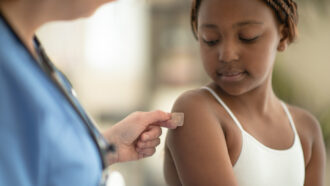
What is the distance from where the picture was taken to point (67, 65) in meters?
3.36

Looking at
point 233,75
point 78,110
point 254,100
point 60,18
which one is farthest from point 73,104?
point 254,100

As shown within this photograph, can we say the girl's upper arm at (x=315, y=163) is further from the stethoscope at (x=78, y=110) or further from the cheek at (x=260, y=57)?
the stethoscope at (x=78, y=110)

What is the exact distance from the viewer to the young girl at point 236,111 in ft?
2.74

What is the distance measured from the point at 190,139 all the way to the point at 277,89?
4.75 ft

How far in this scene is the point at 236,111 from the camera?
0.93 metres

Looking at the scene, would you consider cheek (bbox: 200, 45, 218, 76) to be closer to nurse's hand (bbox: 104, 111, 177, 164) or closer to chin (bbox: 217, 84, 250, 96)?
chin (bbox: 217, 84, 250, 96)

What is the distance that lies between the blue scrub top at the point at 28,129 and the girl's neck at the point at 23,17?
0.01 metres

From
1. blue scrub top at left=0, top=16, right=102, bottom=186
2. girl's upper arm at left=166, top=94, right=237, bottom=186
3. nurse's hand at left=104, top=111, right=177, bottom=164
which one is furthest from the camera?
nurse's hand at left=104, top=111, right=177, bottom=164

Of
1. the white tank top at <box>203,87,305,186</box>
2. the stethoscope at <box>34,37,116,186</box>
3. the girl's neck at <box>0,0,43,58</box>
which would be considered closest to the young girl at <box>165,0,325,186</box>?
the white tank top at <box>203,87,305,186</box>

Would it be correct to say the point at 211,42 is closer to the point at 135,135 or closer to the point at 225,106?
the point at 225,106

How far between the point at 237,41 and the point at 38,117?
448 mm

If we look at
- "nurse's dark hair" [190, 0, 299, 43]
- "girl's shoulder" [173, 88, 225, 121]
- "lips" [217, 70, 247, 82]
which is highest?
"nurse's dark hair" [190, 0, 299, 43]

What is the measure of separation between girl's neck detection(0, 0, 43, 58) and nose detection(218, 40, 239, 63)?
14.7 inches

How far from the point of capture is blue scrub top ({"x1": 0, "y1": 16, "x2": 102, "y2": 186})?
23.8 inches
